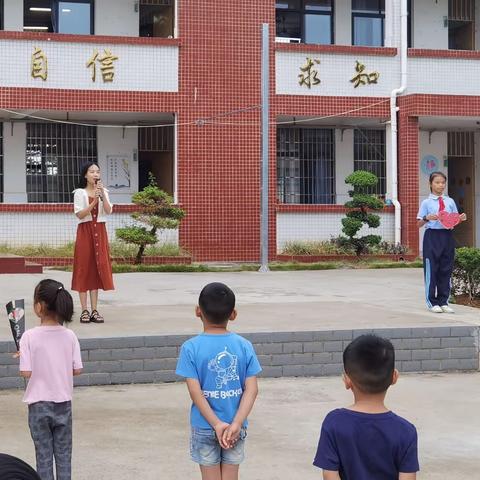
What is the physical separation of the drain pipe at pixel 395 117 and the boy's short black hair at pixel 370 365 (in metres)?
18.2

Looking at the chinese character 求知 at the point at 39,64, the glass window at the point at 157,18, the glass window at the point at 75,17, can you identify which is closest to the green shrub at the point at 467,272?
the chinese character 求知 at the point at 39,64

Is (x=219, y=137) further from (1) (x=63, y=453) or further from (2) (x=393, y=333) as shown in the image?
(1) (x=63, y=453)

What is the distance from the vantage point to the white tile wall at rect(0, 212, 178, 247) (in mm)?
19250

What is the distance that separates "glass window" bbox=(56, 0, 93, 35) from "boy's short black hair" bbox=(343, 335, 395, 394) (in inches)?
761

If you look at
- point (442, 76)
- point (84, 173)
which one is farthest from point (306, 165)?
point (84, 173)

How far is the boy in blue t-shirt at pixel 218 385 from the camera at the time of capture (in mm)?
3807

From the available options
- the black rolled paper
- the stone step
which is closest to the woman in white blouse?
the black rolled paper

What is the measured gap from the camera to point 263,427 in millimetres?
6402

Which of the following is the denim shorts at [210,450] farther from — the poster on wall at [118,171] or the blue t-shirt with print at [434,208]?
the poster on wall at [118,171]

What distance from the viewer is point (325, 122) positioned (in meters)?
22.2

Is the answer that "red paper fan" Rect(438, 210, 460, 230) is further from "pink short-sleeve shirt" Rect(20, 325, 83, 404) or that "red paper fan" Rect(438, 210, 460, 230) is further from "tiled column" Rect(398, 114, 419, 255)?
"tiled column" Rect(398, 114, 419, 255)

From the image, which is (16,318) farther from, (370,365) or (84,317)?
(84,317)

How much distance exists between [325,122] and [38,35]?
7012 millimetres

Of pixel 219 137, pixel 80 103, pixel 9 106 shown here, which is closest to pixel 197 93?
pixel 219 137
